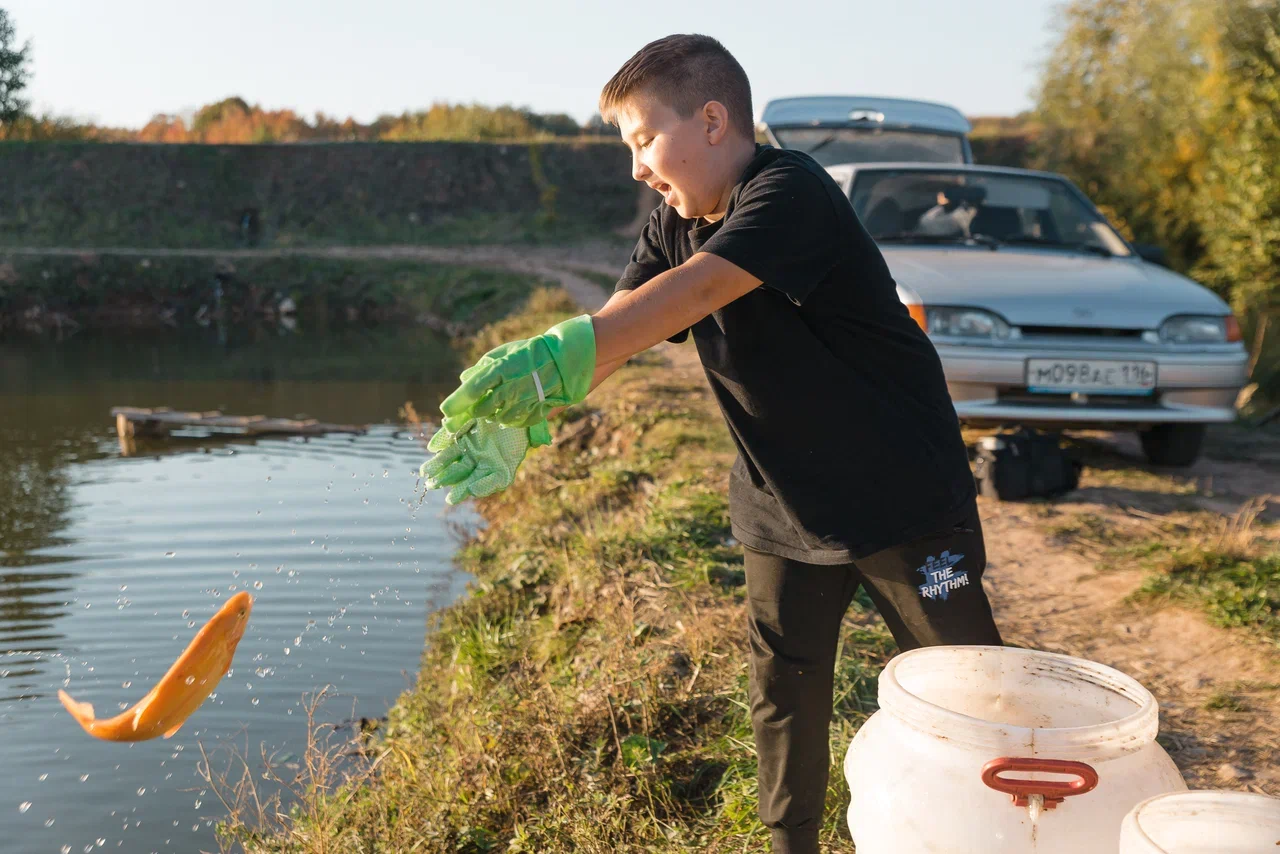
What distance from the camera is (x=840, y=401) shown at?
2.43 metres

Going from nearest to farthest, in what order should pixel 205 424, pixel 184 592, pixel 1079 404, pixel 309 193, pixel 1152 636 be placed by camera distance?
pixel 1152 636 < pixel 1079 404 < pixel 184 592 < pixel 205 424 < pixel 309 193

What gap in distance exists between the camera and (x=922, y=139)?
33.1ft

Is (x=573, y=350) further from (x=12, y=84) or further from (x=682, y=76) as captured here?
(x=12, y=84)

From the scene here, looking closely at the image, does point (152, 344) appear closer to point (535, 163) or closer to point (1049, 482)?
point (535, 163)

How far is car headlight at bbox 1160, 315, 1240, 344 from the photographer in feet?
21.5

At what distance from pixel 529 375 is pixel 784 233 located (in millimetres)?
521

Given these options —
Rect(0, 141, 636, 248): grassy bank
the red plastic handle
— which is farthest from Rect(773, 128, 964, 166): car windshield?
Rect(0, 141, 636, 248): grassy bank

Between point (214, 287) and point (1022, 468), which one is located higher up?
point (1022, 468)

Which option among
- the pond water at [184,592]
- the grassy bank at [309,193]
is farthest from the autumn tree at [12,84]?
the pond water at [184,592]

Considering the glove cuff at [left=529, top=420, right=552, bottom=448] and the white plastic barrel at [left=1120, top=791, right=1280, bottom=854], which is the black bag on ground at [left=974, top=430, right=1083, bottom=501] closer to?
the glove cuff at [left=529, top=420, right=552, bottom=448]

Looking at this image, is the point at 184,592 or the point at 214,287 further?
the point at 214,287

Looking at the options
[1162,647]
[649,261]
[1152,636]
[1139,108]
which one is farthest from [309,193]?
[649,261]

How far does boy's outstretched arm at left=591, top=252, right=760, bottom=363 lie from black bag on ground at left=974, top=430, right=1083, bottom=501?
447 centimetres

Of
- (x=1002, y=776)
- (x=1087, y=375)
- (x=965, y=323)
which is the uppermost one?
(x=965, y=323)
